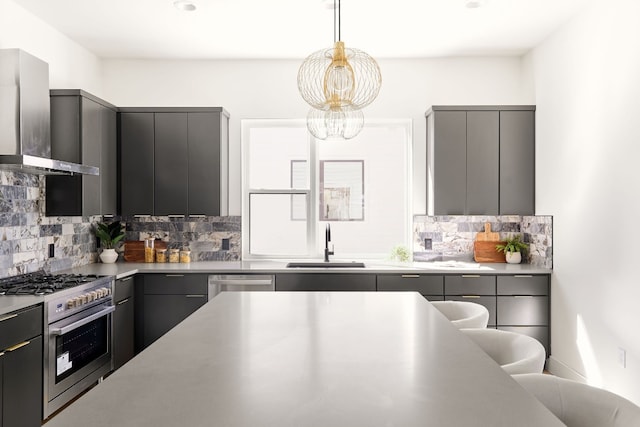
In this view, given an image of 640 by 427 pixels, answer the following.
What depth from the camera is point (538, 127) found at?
446 centimetres

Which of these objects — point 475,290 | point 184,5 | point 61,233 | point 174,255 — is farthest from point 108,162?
point 475,290

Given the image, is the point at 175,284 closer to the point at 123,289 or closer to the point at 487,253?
the point at 123,289

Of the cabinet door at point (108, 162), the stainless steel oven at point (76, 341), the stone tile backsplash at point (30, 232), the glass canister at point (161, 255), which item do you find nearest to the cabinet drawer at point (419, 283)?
the glass canister at point (161, 255)

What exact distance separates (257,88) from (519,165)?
2.61 metres

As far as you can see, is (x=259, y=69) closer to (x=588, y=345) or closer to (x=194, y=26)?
(x=194, y=26)

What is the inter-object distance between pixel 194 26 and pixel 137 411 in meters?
3.56

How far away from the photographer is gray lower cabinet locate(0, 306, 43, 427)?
2.57m

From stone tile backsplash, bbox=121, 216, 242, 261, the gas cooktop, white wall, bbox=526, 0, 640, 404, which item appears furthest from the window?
the gas cooktop

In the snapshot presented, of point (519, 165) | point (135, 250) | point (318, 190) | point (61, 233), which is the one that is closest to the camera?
point (61, 233)

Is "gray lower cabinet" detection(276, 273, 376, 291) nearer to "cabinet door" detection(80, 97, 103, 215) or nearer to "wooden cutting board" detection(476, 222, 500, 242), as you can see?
"wooden cutting board" detection(476, 222, 500, 242)

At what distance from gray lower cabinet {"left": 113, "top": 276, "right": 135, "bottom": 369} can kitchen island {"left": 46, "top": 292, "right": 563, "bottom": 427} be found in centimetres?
209

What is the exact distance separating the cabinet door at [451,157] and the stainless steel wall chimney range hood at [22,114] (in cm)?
306

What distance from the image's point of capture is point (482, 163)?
14.9ft

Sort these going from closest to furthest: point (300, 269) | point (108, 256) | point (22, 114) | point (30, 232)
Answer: point (22, 114), point (30, 232), point (300, 269), point (108, 256)
